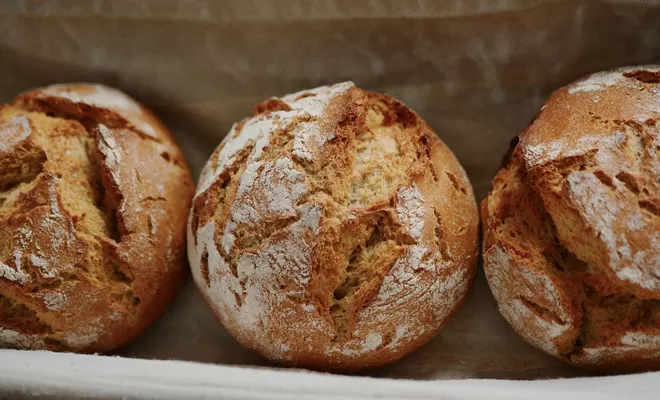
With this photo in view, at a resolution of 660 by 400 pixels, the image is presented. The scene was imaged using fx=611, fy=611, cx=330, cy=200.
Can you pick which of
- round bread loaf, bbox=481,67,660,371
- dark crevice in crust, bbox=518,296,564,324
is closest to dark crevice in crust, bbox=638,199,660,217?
round bread loaf, bbox=481,67,660,371

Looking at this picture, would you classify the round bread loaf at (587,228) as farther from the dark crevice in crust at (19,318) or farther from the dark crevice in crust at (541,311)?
the dark crevice in crust at (19,318)

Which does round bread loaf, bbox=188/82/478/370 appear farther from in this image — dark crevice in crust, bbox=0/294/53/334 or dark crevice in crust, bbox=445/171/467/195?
dark crevice in crust, bbox=0/294/53/334

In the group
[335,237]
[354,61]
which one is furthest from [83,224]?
[354,61]

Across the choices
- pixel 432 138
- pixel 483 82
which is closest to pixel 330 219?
pixel 432 138

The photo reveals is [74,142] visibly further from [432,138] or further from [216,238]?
[432,138]

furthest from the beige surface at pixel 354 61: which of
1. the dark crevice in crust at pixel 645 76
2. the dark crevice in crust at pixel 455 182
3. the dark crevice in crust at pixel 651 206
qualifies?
the dark crevice in crust at pixel 651 206

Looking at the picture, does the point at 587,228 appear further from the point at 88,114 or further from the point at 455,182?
the point at 88,114
